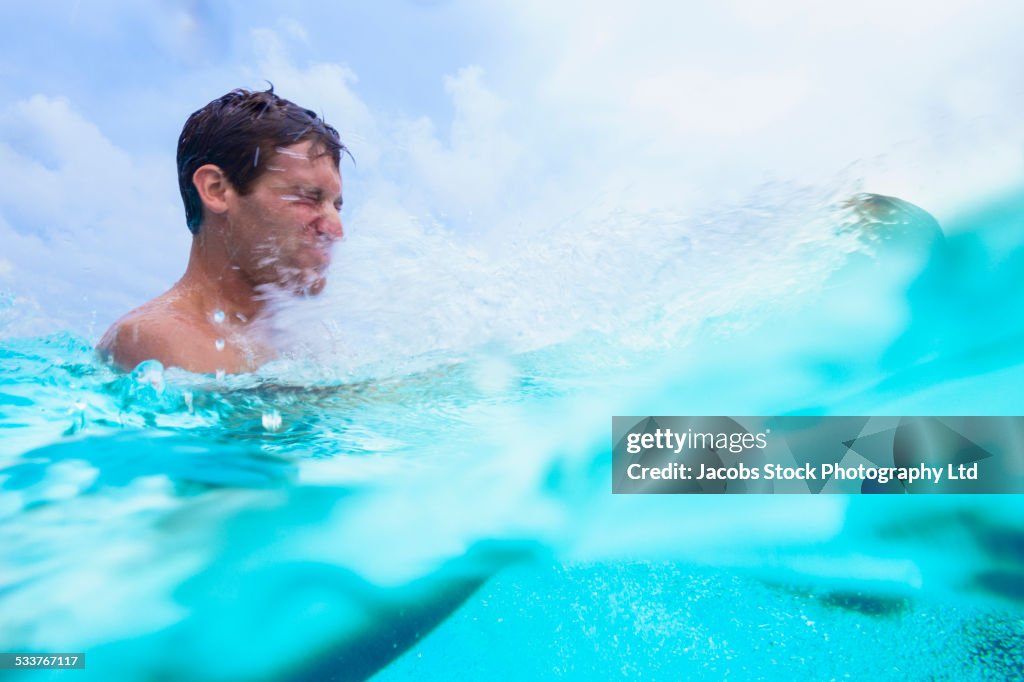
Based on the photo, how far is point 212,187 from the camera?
7.41ft

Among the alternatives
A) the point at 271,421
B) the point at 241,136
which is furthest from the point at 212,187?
the point at 271,421

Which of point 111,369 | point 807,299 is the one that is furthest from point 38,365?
point 807,299

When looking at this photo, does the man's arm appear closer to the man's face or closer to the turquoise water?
the turquoise water

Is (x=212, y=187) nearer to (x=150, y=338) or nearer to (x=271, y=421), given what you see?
(x=150, y=338)

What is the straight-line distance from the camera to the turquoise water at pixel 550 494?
1639 millimetres

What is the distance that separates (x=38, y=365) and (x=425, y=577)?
1.33 meters

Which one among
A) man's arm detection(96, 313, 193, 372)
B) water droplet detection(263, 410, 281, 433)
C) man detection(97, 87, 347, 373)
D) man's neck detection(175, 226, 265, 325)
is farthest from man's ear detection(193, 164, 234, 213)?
water droplet detection(263, 410, 281, 433)

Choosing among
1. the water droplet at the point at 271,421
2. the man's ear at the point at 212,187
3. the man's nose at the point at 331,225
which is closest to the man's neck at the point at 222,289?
the man's ear at the point at 212,187

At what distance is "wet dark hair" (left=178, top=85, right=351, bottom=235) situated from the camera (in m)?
2.23

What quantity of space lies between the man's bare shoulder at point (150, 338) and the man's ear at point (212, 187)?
40 centimetres

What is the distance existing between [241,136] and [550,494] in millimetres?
1463

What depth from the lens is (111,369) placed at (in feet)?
6.27

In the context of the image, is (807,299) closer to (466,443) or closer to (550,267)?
(550,267)

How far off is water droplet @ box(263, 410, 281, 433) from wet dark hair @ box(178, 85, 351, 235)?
0.76 m
